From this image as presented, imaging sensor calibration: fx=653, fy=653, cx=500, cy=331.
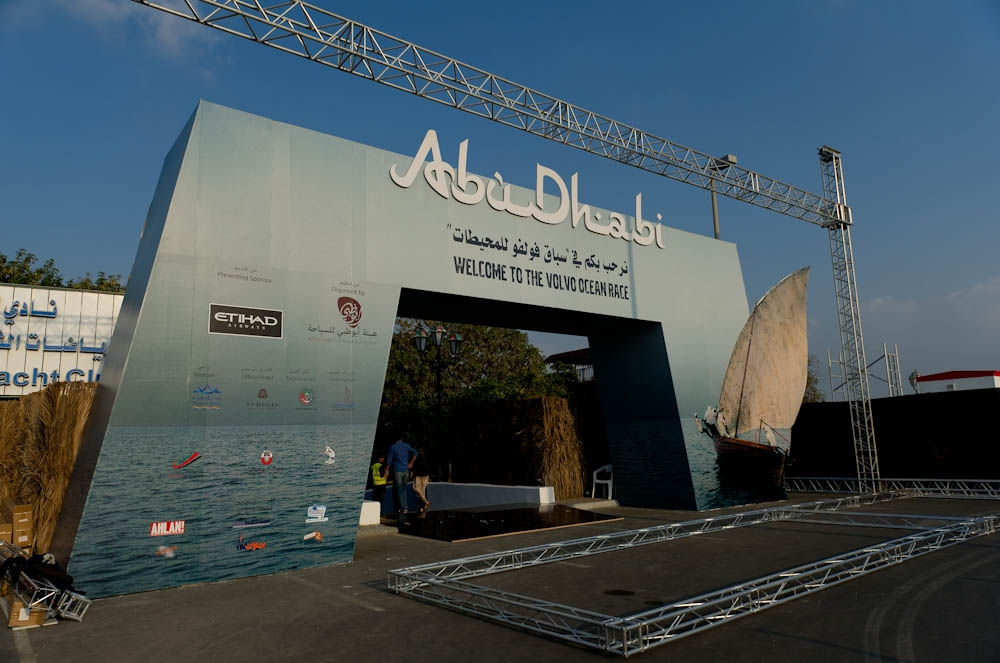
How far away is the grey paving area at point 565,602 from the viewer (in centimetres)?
469

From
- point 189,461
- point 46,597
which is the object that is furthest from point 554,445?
point 46,597

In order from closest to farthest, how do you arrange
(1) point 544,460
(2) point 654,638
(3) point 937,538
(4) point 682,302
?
(2) point 654,638
(3) point 937,538
(4) point 682,302
(1) point 544,460

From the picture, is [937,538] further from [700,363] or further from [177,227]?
[177,227]

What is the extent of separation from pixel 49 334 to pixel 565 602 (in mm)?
19401

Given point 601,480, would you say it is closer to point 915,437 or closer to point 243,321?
point 915,437

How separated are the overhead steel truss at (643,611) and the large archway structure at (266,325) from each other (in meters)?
2.37

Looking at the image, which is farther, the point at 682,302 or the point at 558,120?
the point at 682,302

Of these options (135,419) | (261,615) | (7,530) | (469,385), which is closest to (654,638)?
(261,615)

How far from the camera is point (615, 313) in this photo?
12.7 metres

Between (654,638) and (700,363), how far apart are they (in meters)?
9.78

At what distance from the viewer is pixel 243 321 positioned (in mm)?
8297

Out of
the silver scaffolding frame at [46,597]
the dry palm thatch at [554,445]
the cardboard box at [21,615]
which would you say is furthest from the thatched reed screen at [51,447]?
the dry palm thatch at [554,445]

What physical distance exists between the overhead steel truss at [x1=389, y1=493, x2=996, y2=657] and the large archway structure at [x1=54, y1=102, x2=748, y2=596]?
2369 mm

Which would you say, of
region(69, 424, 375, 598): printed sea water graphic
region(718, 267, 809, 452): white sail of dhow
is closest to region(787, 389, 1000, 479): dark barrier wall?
region(718, 267, 809, 452): white sail of dhow
